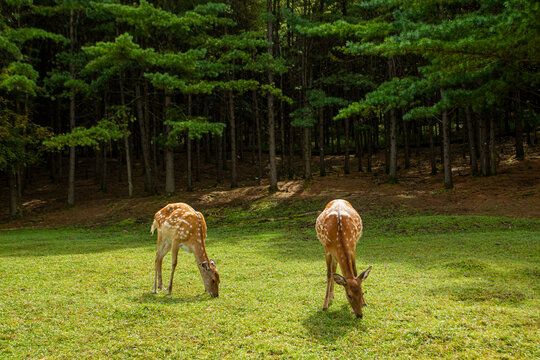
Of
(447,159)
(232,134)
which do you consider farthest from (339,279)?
(232,134)

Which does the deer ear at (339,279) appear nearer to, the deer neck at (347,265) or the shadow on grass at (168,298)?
the deer neck at (347,265)

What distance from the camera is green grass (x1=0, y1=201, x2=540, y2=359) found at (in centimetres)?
501

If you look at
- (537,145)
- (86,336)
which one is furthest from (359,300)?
(537,145)

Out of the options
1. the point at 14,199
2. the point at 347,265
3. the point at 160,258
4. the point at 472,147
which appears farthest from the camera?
the point at 14,199

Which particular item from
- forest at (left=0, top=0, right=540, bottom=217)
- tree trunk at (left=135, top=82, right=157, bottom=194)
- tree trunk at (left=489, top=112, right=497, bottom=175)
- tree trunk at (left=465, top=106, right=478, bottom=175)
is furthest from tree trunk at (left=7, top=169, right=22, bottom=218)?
tree trunk at (left=489, top=112, right=497, bottom=175)

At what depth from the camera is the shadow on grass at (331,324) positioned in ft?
17.7

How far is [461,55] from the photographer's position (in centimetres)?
1145

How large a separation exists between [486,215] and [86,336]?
16151 millimetres

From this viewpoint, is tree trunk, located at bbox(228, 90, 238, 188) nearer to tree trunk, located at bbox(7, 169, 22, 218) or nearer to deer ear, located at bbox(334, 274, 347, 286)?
tree trunk, located at bbox(7, 169, 22, 218)

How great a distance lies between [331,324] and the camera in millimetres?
5777

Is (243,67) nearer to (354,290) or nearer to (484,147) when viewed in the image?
(484,147)

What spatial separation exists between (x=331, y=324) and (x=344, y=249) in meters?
1.15

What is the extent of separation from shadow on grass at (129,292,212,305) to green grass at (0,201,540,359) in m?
0.03

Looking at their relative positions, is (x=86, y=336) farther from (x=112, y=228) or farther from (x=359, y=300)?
(x=112, y=228)
